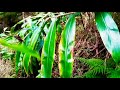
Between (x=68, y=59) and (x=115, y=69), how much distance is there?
1.88ft

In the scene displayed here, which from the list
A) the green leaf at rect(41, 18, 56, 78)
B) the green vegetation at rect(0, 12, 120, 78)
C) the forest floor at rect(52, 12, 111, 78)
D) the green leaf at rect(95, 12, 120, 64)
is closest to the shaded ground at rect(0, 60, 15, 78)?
the green vegetation at rect(0, 12, 120, 78)

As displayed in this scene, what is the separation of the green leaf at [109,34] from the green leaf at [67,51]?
119 mm

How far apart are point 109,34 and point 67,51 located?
18 cm

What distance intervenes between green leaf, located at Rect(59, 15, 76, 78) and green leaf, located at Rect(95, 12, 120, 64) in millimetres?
119

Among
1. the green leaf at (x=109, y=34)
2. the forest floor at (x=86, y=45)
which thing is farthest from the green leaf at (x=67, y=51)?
the forest floor at (x=86, y=45)

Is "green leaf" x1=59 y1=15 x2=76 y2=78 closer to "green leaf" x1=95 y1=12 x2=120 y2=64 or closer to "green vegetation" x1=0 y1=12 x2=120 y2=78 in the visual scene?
"green vegetation" x1=0 y1=12 x2=120 y2=78

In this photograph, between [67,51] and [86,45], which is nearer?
[67,51]

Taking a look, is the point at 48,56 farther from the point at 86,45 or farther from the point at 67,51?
the point at 86,45

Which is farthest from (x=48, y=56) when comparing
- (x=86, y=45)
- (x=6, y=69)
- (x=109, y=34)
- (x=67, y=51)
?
(x=6, y=69)

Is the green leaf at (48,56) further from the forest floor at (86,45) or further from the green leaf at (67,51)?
the forest floor at (86,45)

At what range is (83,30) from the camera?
2.11 m

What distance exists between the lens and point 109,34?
38.5 inches
